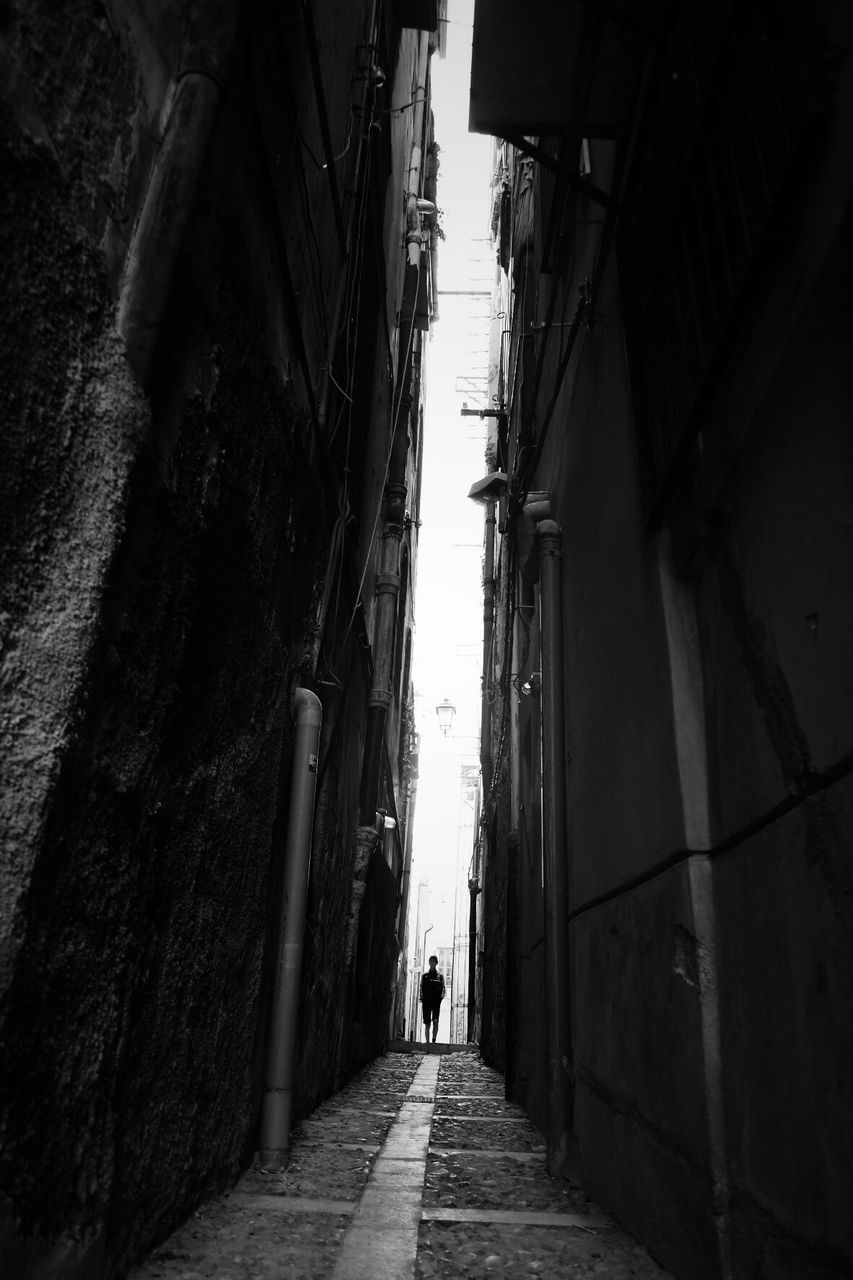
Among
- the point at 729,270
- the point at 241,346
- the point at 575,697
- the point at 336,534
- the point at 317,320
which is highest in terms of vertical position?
the point at 317,320

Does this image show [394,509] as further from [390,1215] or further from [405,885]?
[405,885]

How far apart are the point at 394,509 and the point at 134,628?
9.61m

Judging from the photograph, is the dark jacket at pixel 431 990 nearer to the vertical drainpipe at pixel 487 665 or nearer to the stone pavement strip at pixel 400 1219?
the vertical drainpipe at pixel 487 665

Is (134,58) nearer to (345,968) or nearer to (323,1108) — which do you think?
(323,1108)

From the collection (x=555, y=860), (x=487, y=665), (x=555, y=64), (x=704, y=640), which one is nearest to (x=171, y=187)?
(x=704, y=640)

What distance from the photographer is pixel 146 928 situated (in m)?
2.57

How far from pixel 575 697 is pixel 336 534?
2039 mm

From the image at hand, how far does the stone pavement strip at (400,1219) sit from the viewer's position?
2.64 m

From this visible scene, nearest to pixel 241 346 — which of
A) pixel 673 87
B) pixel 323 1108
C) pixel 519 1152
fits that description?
pixel 673 87

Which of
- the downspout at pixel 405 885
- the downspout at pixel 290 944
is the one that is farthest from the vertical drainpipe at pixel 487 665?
the downspout at pixel 290 944

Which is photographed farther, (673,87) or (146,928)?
(673,87)

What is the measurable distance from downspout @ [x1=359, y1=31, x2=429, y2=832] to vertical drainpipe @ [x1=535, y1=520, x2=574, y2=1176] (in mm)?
4214

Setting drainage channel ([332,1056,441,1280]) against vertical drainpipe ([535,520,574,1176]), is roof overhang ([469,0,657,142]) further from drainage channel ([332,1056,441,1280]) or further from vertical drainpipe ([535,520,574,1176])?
drainage channel ([332,1056,441,1280])

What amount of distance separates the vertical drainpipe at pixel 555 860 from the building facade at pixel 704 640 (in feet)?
0.06
